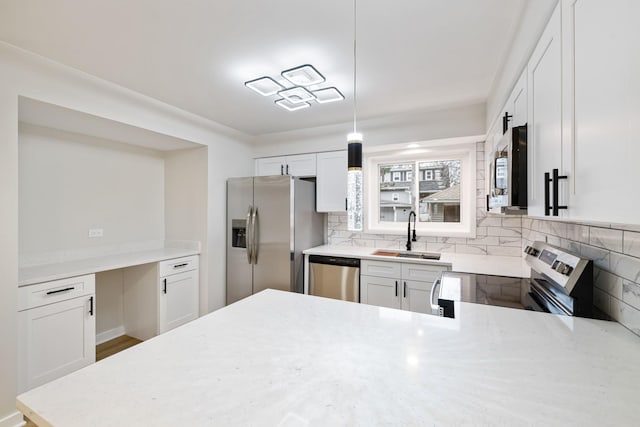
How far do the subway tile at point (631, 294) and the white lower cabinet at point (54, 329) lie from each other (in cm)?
334

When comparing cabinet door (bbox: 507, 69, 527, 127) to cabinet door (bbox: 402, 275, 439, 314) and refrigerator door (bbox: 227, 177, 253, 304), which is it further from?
refrigerator door (bbox: 227, 177, 253, 304)

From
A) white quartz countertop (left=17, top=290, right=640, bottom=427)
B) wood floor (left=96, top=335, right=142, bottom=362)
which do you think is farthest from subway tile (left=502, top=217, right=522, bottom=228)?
wood floor (left=96, top=335, right=142, bottom=362)


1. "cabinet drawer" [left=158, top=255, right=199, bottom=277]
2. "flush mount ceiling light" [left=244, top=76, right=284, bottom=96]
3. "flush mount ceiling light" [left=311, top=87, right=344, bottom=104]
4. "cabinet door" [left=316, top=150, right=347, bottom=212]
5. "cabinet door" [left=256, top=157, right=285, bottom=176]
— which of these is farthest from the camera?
"cabinet door" [left=256, top=157, right=285, bottom=176]

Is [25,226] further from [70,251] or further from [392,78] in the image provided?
[392,78]

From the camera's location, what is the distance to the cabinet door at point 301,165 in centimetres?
354

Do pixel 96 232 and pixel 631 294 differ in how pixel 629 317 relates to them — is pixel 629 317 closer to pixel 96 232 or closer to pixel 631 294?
pixel 631 294

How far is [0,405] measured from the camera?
5.80 feet

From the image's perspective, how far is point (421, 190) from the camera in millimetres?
3410

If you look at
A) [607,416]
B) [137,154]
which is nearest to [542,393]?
[607,416]

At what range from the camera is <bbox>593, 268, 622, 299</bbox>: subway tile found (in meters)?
1.17

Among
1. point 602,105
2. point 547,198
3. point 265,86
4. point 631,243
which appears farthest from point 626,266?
point 265,86

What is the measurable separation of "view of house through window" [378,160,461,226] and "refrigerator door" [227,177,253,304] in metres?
1.71

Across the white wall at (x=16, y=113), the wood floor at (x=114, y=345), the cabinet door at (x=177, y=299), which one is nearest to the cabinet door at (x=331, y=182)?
the white wall at (x=16, y=113)

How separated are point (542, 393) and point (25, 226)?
11.7 feet
